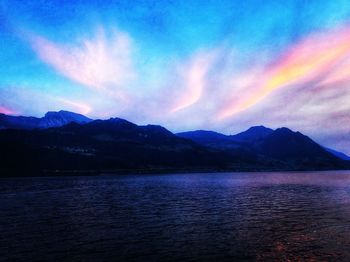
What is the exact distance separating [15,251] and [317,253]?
34.3 metres

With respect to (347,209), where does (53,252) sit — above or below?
below

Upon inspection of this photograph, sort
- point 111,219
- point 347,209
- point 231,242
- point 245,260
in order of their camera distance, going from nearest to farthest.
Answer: point 245,260 < point 231,242 < point 111,219 < point 347,209

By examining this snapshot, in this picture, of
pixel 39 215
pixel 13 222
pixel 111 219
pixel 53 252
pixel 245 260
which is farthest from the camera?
pixel 39 215

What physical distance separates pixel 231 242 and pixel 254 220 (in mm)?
18749

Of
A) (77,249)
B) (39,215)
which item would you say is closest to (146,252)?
(77,249)

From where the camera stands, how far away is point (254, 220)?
61.6 m

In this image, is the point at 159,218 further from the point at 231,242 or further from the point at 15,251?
the point at 15,251

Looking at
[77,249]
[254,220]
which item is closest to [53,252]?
[77,249]

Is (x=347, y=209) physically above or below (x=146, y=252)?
above

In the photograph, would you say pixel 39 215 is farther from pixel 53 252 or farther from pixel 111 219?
pixel 53 252

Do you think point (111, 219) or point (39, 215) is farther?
point (39, 215)

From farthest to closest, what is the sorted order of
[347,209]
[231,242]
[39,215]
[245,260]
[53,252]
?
[347,209]
[39,215]
[231,242]
[53,252]
[245,260]

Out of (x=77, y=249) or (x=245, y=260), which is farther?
(x=77, y=249)

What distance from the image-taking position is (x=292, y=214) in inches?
2726
